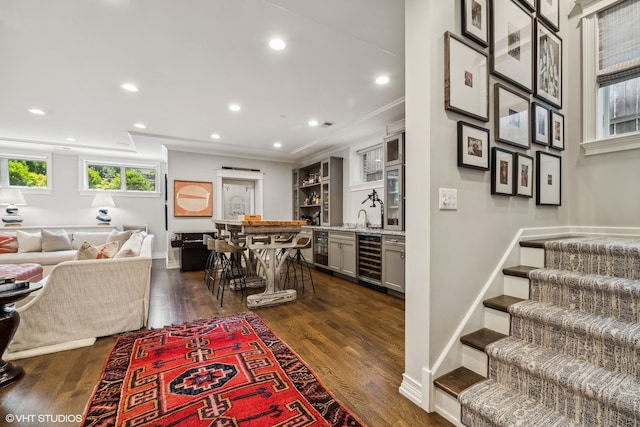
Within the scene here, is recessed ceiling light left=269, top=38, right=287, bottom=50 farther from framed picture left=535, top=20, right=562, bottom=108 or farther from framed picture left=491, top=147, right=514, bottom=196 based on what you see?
framed picture left=535, top=20, right=562, bottom=108

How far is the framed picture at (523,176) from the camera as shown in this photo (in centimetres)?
196

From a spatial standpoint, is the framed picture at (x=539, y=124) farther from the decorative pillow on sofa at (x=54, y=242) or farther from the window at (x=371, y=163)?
the decorative pillow on sofa at (x=54, y=242)

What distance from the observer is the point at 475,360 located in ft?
5.31

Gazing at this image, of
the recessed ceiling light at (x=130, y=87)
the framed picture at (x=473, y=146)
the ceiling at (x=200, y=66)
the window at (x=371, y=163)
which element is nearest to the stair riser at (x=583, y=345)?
the framed picture at (x=473, y=146)

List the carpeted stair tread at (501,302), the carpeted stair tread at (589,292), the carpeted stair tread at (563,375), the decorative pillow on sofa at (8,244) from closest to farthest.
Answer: the carpeted stair tread at (563,375)
the carpeted stair tread at (589,292)
the carpeted stair tread at (501,302)
the decorative pillow on sofa at (8,244)

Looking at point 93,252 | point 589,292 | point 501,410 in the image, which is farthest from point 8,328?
point 589,292

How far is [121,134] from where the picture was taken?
17.2 feet

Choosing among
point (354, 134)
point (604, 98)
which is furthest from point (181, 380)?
point (354, 134)

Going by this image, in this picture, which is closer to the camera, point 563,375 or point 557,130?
point 563,375

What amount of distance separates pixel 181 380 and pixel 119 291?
1.34 m

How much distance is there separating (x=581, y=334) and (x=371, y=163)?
4.31m

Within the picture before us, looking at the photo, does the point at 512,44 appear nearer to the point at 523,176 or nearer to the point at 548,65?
the point at 548,65

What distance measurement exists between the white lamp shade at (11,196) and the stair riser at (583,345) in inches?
333

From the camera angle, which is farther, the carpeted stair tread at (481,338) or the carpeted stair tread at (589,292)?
the carpeted stair tread at (481,338)
